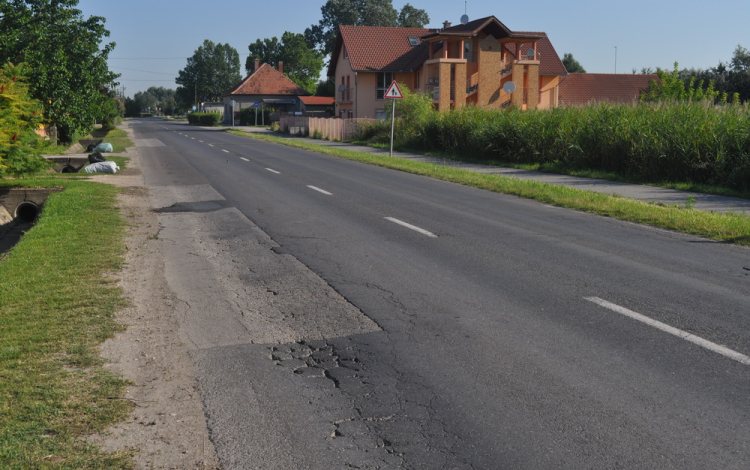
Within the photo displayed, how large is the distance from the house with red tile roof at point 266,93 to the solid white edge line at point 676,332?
87.2m

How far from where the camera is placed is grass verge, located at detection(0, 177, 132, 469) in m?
3.90

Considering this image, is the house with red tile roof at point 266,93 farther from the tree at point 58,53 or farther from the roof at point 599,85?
the tree at point 58,53

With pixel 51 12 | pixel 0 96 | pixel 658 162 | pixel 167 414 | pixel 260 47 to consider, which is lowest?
pixel 167 414

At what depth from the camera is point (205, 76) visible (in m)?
156

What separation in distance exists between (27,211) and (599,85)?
57.0 m

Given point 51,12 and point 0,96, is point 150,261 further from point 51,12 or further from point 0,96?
point 51,12

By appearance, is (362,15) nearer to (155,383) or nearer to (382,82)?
(382,82)

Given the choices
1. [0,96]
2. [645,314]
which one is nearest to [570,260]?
[645,314]

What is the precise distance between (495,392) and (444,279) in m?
3.20

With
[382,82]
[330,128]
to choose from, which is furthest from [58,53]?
[382,82]

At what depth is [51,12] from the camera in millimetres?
33406

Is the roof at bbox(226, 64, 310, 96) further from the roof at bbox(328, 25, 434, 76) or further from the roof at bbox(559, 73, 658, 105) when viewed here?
the roof at bbox(559, 73, 658, 105)

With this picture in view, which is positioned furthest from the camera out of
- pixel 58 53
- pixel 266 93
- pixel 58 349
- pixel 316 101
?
pixel 266 93

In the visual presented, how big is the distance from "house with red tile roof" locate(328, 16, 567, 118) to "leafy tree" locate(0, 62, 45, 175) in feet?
98.6
